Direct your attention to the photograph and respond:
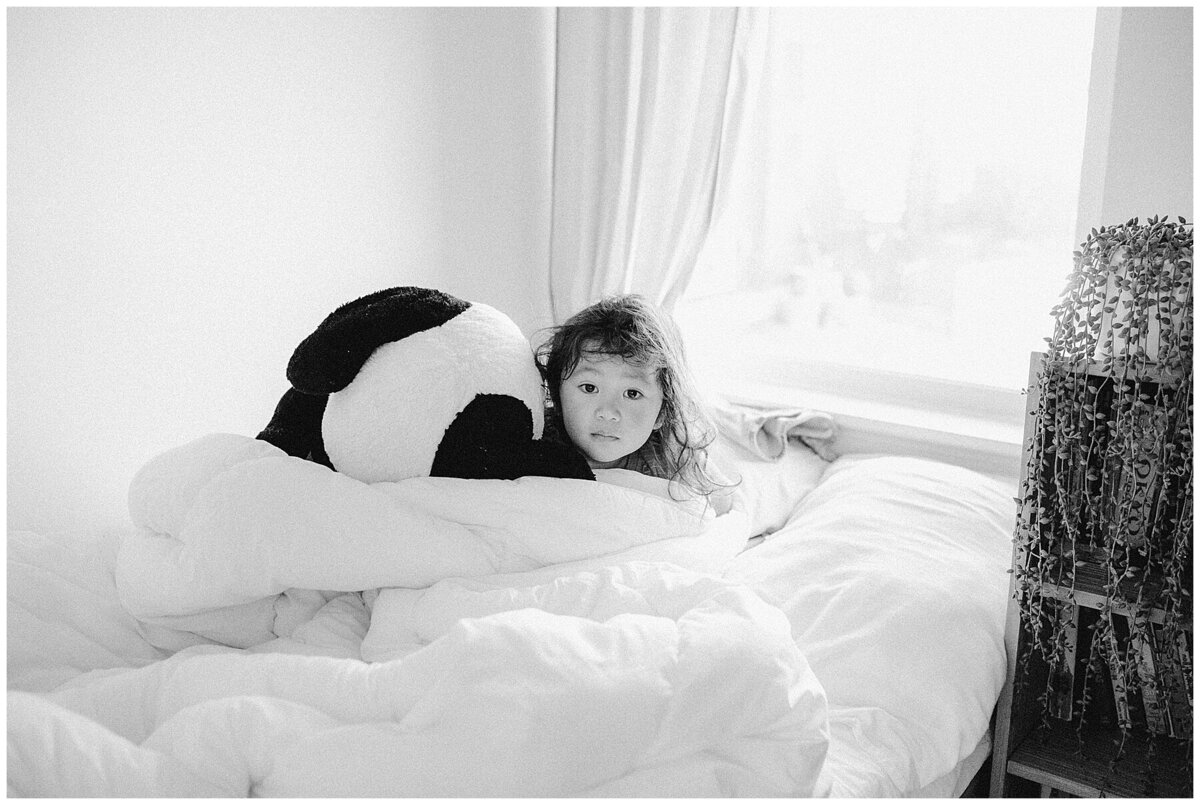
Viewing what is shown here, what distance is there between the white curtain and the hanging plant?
1121 millimetres

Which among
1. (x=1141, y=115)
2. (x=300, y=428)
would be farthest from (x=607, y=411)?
(x=1141, y=115)

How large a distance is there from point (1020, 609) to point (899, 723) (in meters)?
0.28

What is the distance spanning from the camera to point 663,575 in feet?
3.80

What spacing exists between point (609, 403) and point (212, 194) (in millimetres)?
908

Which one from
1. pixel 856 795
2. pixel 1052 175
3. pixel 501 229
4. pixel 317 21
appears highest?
pixel 317 21

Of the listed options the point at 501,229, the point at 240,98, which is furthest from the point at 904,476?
the point at 240,98

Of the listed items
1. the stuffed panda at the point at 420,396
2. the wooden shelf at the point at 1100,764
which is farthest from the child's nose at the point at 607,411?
the wooden shelf at the point at 1100,764

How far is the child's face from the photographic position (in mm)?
1468

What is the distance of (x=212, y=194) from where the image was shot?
6.09 ft

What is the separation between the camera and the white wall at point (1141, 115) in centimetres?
178

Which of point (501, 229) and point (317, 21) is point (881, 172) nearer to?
point (501, 229)

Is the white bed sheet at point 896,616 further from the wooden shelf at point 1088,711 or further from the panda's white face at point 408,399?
the panda's white face at point 408,399

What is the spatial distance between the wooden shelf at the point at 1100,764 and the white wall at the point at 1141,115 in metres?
0.93

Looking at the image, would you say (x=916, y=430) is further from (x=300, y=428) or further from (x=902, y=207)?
(x=300, y=428)
